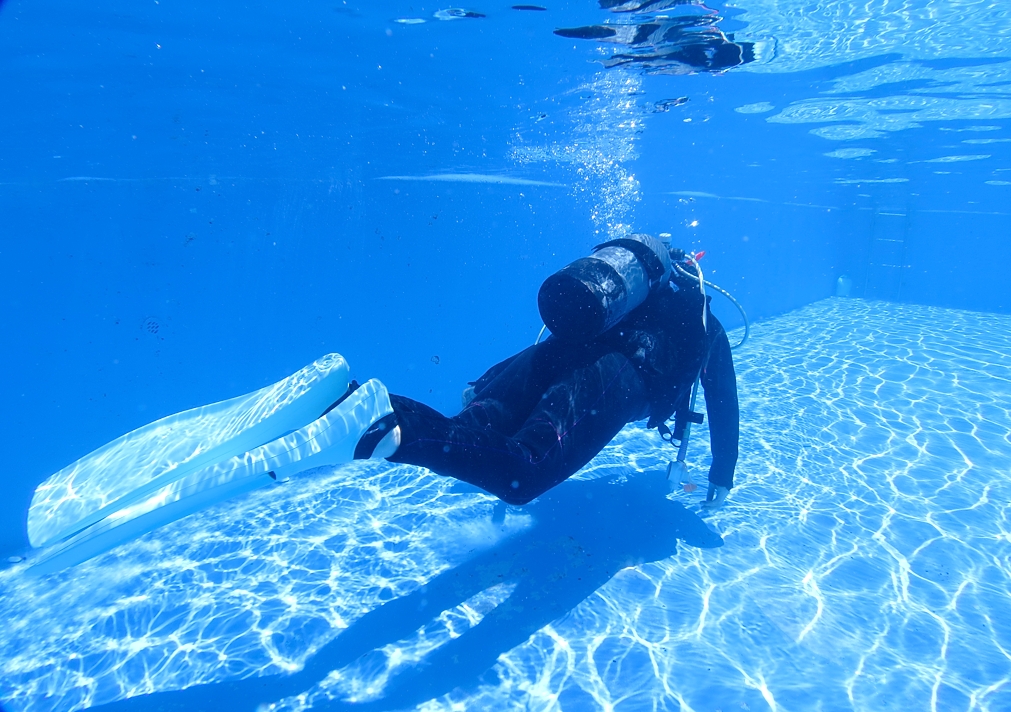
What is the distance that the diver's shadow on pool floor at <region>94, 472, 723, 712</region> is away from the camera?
408 centimetres

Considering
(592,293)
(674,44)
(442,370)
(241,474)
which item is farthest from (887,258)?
(241,474)

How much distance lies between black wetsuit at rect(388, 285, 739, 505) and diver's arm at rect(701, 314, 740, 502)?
0.01 metres

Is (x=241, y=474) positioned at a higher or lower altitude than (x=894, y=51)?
lower

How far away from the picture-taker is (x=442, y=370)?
14.6 m

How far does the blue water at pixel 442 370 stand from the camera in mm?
4371

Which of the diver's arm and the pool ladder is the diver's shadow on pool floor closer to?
the diver's arm

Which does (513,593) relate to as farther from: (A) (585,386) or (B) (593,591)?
(A) (585,386)

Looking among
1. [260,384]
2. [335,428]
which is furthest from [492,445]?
[260,384]

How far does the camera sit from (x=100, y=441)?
357 inches

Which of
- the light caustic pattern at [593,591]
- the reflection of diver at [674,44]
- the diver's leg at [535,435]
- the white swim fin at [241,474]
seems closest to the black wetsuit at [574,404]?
the diver's leg at [535,435]

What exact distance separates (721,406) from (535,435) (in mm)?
2652

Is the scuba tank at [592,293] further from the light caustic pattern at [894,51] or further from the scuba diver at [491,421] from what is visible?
the light caustic pattern at [894,51]

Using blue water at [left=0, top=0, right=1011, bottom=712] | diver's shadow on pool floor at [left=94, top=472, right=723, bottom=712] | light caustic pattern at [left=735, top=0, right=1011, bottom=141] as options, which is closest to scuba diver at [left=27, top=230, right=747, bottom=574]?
diver's shadow on pool floor at [left=94, top=472, right=723, bottom=712]

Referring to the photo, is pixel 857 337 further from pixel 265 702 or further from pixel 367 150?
pixel 265 702
